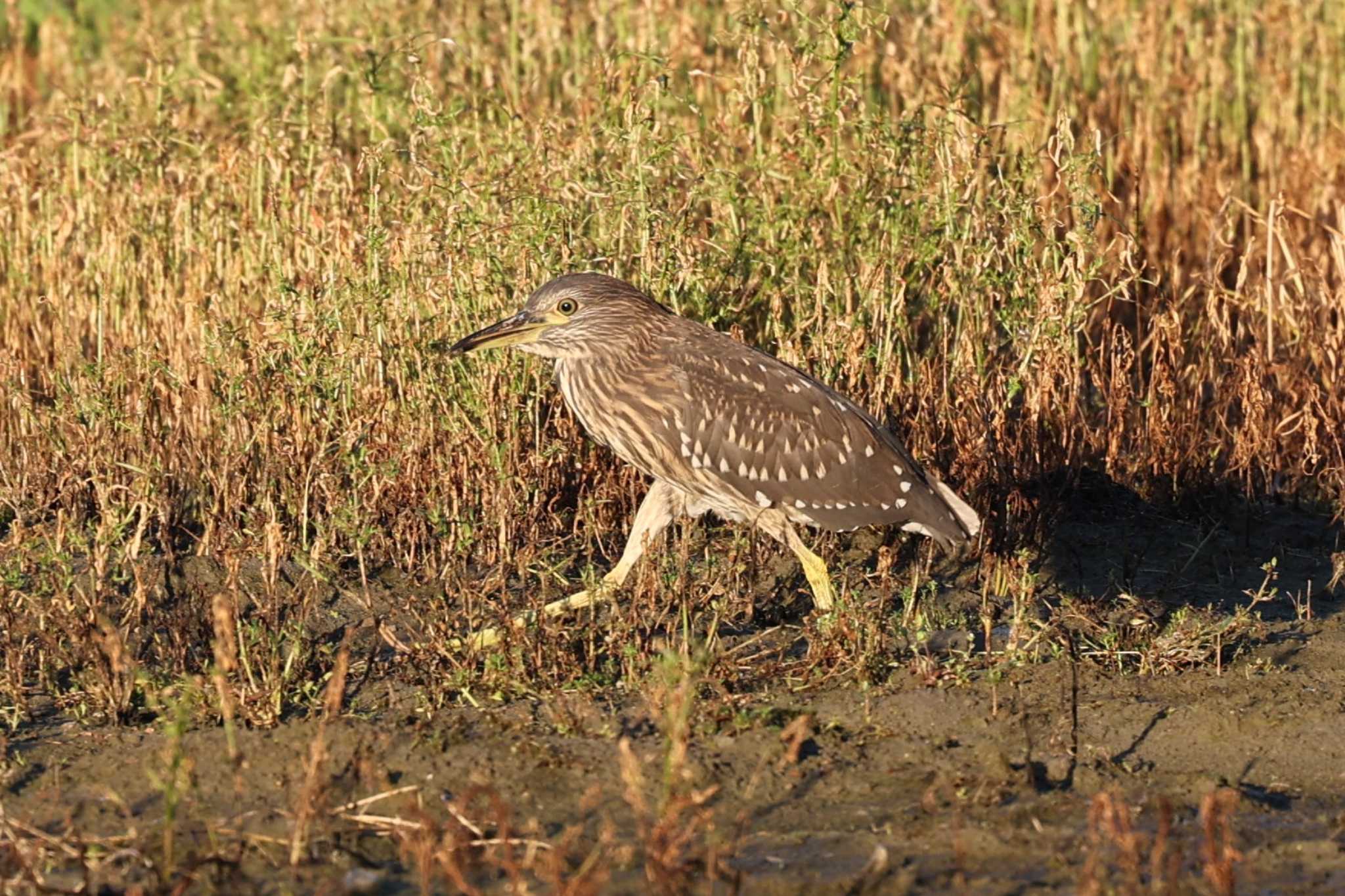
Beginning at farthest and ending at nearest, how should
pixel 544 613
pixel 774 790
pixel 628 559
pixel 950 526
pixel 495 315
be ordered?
pixel 495 315, pixel 628 559, pixel 950 526, pixel 544 613, pixel 774 790

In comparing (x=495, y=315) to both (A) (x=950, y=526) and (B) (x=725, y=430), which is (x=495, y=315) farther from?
(A) (x=950, y=526)

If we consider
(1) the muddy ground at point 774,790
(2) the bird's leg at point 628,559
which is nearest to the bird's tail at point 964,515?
(1) the muddy ground at point 774,790

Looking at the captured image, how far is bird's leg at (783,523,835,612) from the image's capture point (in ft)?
20.0

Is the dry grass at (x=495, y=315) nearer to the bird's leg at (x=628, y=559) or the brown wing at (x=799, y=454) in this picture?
the bird's leg at (x=628, y=559)

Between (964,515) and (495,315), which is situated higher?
(495,315)

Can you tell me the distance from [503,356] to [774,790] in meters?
2.27

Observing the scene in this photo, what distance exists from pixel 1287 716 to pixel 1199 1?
5878 millimetres

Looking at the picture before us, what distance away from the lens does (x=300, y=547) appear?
255 inches

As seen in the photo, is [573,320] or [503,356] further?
[503,356]

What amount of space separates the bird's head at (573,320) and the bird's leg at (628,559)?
537 mm

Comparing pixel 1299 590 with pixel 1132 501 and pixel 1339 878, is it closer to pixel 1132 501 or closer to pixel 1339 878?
pixel 1132 501

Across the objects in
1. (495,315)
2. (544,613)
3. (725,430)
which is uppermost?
(495,315)

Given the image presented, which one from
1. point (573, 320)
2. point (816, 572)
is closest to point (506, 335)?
point (573, 320)

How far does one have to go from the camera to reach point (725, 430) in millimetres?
6125
